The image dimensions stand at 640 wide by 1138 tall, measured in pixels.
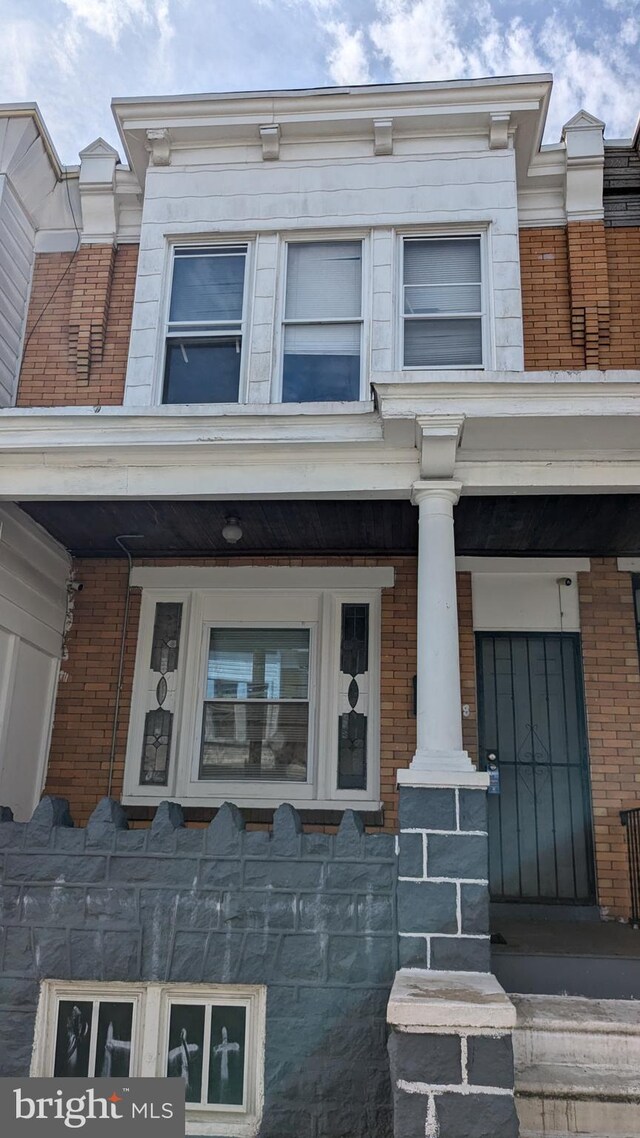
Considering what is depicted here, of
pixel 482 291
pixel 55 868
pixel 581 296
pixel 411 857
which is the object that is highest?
pixel 581 296

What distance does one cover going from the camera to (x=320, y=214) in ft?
21.6

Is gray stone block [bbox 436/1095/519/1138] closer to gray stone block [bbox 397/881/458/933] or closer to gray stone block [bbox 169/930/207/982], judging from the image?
gray stone block [bbox 397/881/458/933]

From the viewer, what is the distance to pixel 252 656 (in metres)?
6.61

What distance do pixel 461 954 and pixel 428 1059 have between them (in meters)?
0.55

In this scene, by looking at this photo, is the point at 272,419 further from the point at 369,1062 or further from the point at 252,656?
the point at 369,1062

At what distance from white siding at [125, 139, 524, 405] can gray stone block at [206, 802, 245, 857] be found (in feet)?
10.5

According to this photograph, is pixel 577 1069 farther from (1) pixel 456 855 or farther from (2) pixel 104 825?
(2) pixel 104 825

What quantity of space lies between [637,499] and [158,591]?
3719 mm

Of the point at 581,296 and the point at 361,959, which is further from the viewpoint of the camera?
the point at 581,296

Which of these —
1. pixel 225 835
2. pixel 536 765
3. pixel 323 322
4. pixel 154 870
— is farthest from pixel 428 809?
pixel 323 322

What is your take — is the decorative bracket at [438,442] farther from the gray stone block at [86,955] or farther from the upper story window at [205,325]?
the gray stone block at [86,955]

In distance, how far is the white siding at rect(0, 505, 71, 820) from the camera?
18.6 ft

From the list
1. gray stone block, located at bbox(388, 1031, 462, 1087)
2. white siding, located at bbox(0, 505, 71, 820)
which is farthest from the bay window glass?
gray stone block, located at bbox(388, 1031, 462, 1087)

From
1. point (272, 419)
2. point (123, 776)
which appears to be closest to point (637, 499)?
point (272, 419)
